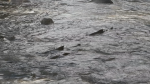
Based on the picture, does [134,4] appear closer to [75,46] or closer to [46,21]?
[46,21]

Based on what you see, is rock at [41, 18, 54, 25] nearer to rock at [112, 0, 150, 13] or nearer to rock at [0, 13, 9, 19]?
rock at [0, 13, 9, 19]

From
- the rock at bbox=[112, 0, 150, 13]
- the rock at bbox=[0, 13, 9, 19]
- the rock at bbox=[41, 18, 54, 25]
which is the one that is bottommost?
the rock at bbox=[112, 0, 150, 13]

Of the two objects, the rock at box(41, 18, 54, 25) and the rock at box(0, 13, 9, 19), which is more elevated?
the rock at box(41, 18, 54, 25)

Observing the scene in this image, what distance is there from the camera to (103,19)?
952 centimetres

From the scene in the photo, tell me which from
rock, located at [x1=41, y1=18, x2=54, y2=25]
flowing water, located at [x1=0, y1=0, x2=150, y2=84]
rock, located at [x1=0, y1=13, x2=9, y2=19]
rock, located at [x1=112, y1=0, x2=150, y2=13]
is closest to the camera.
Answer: flowing water, located at [x1=0, y1=0, x2=150, y2=84]

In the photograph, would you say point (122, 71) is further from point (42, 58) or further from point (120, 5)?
point (120, 5)

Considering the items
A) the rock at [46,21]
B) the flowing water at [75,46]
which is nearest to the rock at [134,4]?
the flowing water at [75,46]

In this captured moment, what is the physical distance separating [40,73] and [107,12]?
600 cm

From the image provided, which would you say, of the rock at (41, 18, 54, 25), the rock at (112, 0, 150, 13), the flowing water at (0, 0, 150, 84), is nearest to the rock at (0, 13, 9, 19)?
the flowing water at (0, 0, 150, 84)

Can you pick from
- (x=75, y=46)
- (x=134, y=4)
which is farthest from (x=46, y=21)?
(x=134, y=4)

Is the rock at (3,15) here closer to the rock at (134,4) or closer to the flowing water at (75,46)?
the flowing water at (75,46)

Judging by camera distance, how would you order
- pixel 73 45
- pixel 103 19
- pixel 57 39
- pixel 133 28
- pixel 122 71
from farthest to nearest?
pixel 103 19, pixel 133 28, pixel 57 39, pixel 73 45, pixel 122 71

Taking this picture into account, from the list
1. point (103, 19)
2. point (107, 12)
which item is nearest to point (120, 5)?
point (107, 12)

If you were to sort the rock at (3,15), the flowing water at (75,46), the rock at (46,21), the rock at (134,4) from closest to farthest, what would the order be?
the flowing water at (75,46)
the rock at (46,21)
the rock at (3,15)
the rock at (134,4)
